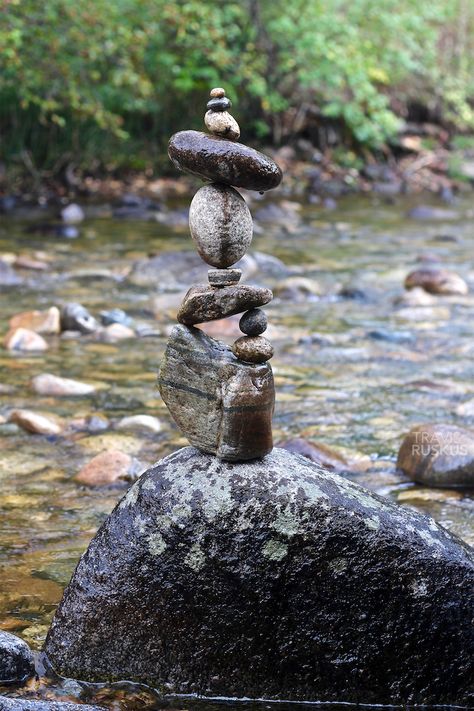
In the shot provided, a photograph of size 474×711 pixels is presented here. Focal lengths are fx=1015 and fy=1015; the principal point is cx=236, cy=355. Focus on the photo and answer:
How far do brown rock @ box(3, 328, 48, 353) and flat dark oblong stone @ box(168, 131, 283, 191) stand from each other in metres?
4.25

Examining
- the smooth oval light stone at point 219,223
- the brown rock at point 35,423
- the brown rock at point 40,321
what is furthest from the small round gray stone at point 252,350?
the brown rock at point 40,321

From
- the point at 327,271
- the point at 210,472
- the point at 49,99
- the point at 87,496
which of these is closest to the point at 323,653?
the point at 210,472

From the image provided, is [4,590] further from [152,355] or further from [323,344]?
[323,344]

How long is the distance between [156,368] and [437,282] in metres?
3.57

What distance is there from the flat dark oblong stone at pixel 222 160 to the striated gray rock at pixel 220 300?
1.11 feet

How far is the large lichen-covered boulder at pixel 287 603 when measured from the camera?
9.78 ft

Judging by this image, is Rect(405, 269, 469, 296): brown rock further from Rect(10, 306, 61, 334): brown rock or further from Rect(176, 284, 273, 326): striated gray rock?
Rect(176, 284, 273, 326): striated gray rock

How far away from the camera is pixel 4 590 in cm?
363

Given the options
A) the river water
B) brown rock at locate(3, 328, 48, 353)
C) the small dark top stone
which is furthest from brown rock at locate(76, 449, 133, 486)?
brown rock at locate(3, 328, 48, 353)

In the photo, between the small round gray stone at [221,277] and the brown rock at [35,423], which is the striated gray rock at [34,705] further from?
the brown rock at [35,423]

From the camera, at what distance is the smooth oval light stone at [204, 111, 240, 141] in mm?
3192

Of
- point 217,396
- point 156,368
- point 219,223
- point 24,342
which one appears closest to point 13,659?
point 217,396

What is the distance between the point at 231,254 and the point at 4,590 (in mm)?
1471

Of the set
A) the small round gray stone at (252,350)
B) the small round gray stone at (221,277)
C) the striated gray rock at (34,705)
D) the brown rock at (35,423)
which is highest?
the small round gray stone at (221,277)
